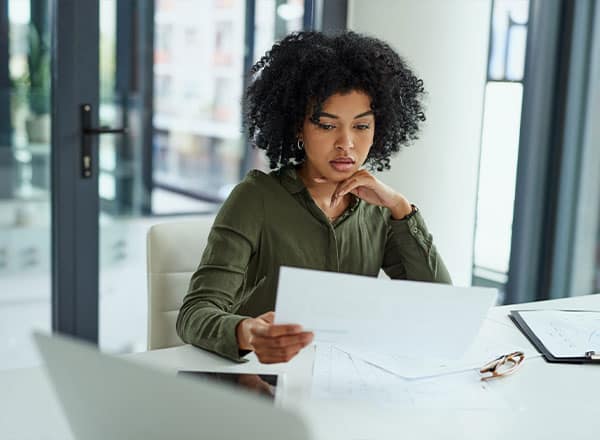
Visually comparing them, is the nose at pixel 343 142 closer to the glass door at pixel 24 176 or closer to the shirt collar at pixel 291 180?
the shirt collar at pixel 291 180

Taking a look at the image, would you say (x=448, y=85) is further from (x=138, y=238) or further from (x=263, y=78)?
(x=263, y=78)

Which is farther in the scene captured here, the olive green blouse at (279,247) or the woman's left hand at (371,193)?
the woman's left hand at (371,193)

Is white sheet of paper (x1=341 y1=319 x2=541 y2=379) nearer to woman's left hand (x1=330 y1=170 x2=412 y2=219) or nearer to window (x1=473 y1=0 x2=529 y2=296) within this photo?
woman's left hand (x1=330 y1=170 x2=412 y2=219)

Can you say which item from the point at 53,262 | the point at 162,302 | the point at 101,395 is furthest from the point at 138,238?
the point at 101,395

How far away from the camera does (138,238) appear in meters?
2.87

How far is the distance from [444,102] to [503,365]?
6.49ft

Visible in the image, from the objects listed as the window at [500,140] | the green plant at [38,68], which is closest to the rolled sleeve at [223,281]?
the green plant at [38,68]

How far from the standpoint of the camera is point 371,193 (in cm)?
181

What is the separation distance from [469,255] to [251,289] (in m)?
1.94

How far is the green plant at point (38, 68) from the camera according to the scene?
254cm

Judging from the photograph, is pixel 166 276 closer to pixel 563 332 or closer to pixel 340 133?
pixel 340 133

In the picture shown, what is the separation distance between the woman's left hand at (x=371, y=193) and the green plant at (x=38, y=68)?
1211 mm

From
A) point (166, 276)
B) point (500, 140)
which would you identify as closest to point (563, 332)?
point (166, 276)

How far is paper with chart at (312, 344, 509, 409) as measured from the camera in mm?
1281
